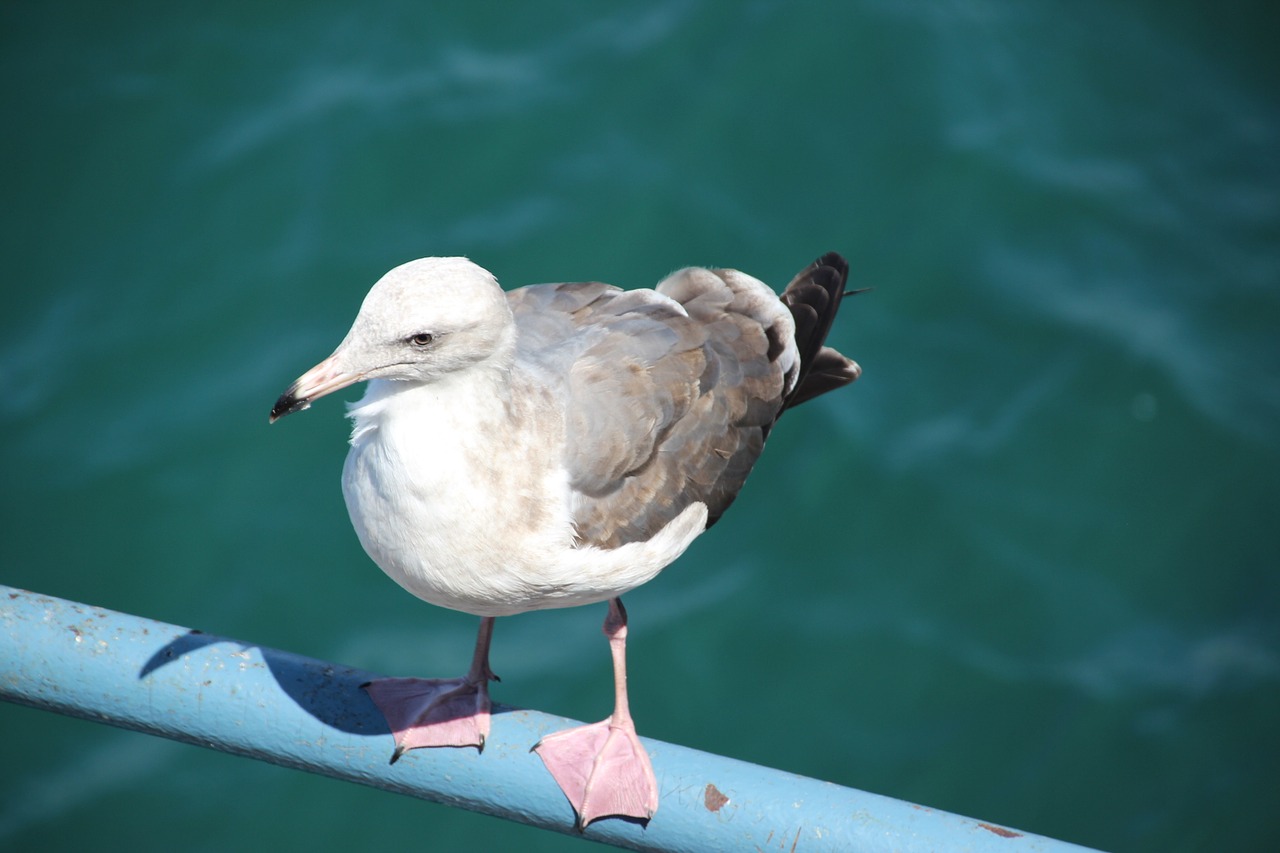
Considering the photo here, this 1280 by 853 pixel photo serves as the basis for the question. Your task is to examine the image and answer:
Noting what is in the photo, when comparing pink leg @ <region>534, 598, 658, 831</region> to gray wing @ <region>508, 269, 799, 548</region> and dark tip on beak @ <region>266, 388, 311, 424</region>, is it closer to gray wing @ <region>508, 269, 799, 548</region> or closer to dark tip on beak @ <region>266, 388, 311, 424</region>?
gray wing @ <region>508, 269, 799, 548</region>

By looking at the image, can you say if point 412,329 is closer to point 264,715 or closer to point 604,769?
point 264,715

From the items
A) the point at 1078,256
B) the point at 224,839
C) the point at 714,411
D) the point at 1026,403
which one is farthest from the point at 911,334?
the point at 224,839

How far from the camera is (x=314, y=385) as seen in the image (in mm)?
3080

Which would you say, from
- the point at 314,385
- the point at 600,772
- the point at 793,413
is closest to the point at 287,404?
the point at 314,385

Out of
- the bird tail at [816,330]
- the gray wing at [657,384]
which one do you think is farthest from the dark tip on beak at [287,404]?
the bird tail at [816,330]

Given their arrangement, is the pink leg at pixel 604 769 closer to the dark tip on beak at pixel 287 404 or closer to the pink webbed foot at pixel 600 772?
the pink webbed foot at pixel 600 772

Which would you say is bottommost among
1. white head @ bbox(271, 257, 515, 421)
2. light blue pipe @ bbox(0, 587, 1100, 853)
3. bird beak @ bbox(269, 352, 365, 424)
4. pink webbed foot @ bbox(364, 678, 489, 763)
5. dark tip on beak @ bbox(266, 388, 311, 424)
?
light blue pipe @ bbox(0, 587, 1100, 853)

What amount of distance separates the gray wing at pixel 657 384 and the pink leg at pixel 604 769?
589 mm

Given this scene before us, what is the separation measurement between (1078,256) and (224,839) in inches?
239

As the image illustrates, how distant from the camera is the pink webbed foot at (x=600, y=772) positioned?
3.17 meters

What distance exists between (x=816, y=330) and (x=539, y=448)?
1759 mm

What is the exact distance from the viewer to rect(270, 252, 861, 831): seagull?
316 cm

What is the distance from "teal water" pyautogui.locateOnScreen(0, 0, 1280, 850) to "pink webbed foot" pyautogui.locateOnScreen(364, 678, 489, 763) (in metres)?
2.73

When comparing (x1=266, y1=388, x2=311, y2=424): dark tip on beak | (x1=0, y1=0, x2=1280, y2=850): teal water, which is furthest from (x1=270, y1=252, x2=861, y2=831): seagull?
(x1=0, y1=0, x2=1280, y2=850): teal water
